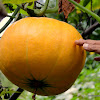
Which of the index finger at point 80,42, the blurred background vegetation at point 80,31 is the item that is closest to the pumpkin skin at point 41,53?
the index finger at point 80,42

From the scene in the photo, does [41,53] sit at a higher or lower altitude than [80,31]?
higher

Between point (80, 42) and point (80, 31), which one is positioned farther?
point (80, 31)

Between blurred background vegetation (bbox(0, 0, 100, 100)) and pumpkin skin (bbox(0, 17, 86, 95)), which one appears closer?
pumpkin skin (bbox(0, 17, 86, 95))

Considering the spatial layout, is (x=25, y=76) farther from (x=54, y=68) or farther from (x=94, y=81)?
(x=94, y=81)

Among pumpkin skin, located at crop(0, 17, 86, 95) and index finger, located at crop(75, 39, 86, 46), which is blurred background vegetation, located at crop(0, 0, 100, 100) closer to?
pumpkin skin, located at crop(0, 17, 86, 95)

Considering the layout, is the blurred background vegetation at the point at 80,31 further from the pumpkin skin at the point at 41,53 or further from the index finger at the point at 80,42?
the index finger at the point at 80,42

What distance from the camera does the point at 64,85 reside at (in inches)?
28.8

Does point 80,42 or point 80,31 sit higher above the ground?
point 80,42

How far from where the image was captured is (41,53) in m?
0.65

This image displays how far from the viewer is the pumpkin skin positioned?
655mm

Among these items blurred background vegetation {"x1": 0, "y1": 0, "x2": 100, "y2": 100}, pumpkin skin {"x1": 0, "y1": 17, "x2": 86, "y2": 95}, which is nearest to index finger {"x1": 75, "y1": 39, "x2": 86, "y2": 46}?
pumpkin skin {"x1": 0, "y1": 17, "x2": 86, "y2": 95}

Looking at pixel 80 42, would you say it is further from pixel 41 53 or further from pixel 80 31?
pixel 80 31

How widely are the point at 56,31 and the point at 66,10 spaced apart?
0.19 meters

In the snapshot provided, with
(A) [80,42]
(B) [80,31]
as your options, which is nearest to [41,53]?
(A) [80,42]
